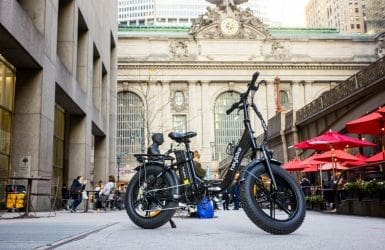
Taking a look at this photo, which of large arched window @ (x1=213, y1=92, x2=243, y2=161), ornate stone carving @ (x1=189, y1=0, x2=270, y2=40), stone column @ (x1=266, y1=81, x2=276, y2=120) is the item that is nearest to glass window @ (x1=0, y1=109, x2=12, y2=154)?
large arched window @ (x1=213, y1=92, x2=243, y2=161)

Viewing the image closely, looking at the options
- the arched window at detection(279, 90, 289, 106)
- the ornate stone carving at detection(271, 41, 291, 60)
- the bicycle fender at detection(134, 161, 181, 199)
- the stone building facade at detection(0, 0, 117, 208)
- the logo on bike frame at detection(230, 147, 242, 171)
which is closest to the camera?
the logo on bike frame at detection(230, 147, 242, 171)

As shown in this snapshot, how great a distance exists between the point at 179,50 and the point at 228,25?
7156mm

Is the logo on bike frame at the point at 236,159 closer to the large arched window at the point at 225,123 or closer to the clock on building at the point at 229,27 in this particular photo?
the large arched window at the point at 225,123

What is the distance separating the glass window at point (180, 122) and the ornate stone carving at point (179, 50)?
295 inches

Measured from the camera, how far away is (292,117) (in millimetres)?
30125

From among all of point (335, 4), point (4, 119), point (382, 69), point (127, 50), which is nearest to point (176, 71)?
point (127, 50)

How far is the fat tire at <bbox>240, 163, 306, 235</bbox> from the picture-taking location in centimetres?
520

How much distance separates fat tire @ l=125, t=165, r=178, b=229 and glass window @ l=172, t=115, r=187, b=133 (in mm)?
51121

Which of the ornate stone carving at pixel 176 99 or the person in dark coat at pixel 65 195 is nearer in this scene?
the person in dark coat at pixel 65 195

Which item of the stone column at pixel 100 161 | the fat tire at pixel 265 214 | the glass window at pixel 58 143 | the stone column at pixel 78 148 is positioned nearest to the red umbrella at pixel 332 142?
the stone column at pixel 78 148

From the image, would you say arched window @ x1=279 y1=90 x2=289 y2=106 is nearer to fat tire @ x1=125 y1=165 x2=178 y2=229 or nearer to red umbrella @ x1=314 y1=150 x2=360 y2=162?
red umbrella @ x1=314 y1=150 x2=360 y2=162

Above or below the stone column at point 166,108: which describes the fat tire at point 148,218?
below

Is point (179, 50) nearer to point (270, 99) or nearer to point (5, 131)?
point (270, 99)

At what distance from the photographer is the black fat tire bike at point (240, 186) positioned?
530cm
